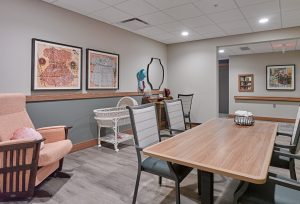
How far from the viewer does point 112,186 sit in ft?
7.68

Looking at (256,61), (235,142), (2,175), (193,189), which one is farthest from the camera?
(256,61)

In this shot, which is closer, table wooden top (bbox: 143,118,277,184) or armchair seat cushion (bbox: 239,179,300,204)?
table wooden top (bbox: 143,118,277,184)

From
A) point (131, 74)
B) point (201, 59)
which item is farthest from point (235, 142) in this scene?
point (201, 59)

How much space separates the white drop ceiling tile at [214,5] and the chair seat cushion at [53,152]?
2.83m

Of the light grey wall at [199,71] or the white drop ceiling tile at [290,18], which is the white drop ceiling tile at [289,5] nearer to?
the white drop ceiling tile at [290,18]

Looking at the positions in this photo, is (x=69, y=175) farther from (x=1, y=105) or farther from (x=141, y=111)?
(x=141, y=111)

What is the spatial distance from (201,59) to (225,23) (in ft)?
4.83

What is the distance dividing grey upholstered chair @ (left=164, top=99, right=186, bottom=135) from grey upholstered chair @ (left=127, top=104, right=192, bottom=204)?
40cm

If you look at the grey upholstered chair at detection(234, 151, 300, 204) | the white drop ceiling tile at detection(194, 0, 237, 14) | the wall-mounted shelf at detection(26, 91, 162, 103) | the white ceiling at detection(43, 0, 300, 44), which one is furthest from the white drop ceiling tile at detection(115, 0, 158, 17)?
the grey upholstered chair at detection(234, 151, 300, 204)

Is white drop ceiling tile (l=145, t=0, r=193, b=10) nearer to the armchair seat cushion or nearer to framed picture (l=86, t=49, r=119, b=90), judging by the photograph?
framed picture (l=86, t=49, r=119, b=90)

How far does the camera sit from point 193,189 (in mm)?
2283

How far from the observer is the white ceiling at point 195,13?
3166 millimetres

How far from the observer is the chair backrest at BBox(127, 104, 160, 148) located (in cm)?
182

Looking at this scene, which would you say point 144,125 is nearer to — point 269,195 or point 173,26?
point 269,195
